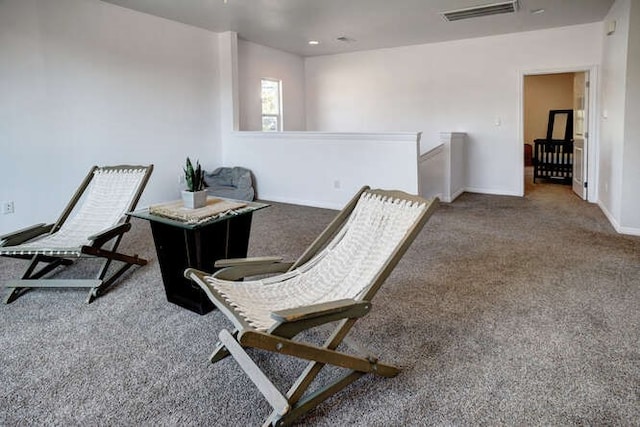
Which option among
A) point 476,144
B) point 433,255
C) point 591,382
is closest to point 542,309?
point 591,382

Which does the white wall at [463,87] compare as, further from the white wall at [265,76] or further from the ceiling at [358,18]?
the white wall at [265,76]

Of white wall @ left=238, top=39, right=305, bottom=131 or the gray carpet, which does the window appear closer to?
white wall @ left=238, top=39, right=305, bottom=131

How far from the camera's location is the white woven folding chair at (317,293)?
1.52 m

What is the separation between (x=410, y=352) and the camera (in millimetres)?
2082

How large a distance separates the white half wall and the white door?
2.74 metres

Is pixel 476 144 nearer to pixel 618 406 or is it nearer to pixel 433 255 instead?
pixel 433 255

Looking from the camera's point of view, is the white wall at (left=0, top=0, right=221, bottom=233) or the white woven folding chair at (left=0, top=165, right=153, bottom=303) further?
the white wall at (left=0, top=0, right=221, bottom=233)

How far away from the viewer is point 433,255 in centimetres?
360

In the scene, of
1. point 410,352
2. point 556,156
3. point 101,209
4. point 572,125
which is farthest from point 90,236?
point 572,125

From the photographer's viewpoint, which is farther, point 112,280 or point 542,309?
point 112,280

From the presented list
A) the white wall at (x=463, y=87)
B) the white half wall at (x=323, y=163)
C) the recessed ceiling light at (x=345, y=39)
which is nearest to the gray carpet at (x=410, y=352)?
the white half wall at (x=323, y=163)

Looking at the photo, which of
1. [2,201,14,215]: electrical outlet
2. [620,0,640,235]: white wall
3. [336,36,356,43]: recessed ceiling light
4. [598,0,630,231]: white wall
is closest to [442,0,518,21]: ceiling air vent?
[598,0,630,231]: white wall

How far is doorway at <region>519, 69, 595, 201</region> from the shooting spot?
235 inches

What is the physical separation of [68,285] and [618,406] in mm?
2946
